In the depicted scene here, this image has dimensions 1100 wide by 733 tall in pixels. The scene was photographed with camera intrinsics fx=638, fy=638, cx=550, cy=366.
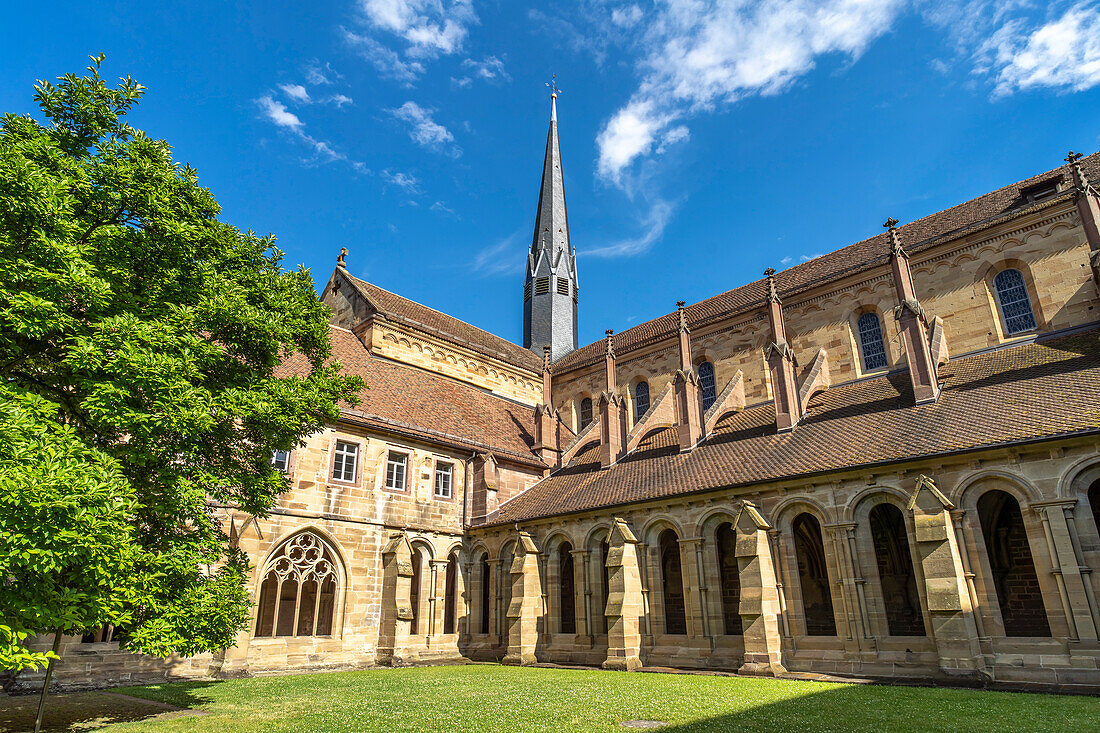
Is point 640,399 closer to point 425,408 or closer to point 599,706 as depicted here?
point 425,408

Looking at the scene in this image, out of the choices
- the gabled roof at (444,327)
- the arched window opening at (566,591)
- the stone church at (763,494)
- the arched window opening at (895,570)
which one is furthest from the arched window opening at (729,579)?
the gabled roof at (444,327)

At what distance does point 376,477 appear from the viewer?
21391mm

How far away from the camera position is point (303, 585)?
19.7 metres

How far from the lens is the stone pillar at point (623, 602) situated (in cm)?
1761

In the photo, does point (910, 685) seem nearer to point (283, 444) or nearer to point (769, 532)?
point (769, 532)

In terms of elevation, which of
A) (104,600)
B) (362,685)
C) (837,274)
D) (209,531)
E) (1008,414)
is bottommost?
(362,685)

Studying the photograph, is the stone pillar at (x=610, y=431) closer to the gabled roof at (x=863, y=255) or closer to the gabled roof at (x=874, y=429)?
the gabled roof at (x=874, y=429)

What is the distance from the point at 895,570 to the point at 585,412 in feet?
52.5

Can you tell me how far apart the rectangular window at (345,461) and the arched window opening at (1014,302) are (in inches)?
855

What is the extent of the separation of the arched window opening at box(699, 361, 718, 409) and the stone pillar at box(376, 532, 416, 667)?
44.4ft

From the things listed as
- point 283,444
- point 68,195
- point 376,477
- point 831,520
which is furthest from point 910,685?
point 68,195

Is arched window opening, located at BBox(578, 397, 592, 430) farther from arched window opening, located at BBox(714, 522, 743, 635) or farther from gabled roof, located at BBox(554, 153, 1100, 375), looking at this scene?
arched window opening, located at BBox(714, 522, 743, 635)

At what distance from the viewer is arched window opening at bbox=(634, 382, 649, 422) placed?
29.5 m

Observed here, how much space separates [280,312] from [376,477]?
10634mm
